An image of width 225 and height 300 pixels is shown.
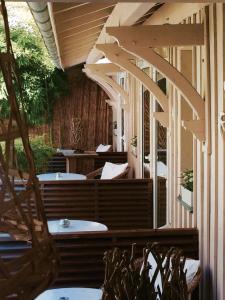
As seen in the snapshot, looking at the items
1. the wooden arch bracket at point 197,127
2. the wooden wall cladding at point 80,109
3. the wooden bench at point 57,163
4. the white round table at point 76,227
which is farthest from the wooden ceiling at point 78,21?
the wooden wall cladding at point 80,109

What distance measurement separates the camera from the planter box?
4336 mm

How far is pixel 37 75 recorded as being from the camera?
13180 mm

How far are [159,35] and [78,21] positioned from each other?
2.20 m

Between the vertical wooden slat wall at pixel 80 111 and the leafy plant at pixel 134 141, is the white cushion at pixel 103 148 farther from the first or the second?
the leafy plant at pixel 134 141

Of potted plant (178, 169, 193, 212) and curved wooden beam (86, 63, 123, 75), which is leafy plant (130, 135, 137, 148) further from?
potted plant (178, 169, 193, 212)

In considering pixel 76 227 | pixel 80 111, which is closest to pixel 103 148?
pixel 80 111

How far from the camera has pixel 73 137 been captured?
Result: 13945 millimetres

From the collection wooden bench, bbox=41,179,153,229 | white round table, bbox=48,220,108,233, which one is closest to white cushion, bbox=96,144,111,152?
wooden bench, bbox=41,179,153,229

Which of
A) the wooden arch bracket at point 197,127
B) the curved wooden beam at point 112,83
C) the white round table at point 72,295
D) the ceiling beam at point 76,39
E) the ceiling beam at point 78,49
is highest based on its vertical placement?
the ceiling beam at point 78,49

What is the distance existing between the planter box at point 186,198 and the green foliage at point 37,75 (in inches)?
336

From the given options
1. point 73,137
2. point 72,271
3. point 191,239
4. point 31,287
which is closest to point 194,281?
point 191,239

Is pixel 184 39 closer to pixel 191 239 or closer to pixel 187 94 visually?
pixel 187 94

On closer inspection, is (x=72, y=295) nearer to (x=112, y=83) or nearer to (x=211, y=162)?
(x=211, y=162)

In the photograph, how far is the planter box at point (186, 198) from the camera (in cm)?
434
